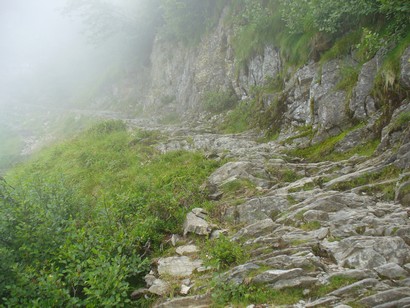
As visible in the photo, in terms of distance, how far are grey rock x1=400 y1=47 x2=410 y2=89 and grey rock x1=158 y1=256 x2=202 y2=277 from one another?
8.14m

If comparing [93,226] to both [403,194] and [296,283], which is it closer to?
[296,283]

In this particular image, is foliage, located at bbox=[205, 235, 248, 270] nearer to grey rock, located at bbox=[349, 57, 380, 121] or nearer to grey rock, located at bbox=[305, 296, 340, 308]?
grey rock, located at bbox=[305, 296, 340, 308]

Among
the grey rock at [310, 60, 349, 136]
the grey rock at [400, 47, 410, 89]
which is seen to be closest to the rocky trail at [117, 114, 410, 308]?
the grey rock at [400, 47, 410, 89]

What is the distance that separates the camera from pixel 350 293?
541 centimetres

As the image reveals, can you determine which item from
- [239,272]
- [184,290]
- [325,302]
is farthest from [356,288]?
[184,290]

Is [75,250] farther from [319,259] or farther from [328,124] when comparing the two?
[328,124]

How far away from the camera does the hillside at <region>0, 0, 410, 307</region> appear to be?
6.34 m

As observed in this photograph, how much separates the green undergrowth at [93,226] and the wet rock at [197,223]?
39cm

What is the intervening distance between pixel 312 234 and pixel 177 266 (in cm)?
319

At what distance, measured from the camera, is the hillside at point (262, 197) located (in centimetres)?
634

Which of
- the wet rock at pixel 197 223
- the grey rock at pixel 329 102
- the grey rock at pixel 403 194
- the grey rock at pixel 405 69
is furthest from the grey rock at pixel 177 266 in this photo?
the grey rock at pixel 405 69

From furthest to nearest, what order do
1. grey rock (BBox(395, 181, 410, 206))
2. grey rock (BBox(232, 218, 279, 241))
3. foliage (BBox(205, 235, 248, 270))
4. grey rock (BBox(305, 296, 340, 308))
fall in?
grey rock (BBox(232, 218, 279, 241))
grey rock (BBox(395, 181, 410, 206))
foliage (BBox(205, 235, 248, 270))
grey rock (BBox(305, 296, 340, 308))

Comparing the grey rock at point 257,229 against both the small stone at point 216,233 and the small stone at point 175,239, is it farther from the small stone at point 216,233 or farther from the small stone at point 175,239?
the small stone at point 175,239

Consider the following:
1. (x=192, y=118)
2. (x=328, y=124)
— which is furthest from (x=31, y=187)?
(x=192, y=118)
